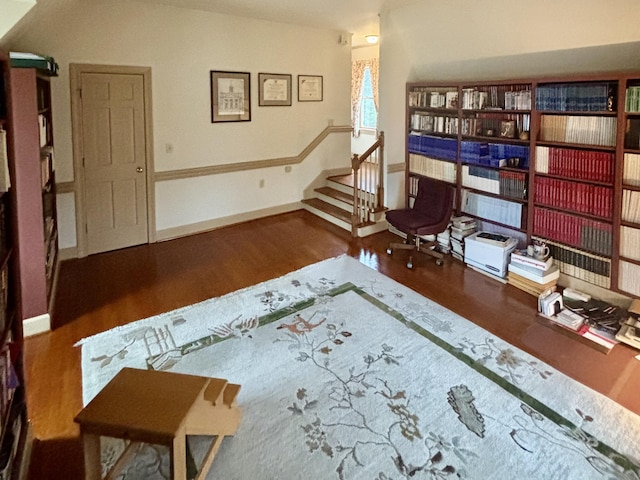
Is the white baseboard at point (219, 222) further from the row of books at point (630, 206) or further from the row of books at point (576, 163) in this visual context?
the row of books at point (630, 206)

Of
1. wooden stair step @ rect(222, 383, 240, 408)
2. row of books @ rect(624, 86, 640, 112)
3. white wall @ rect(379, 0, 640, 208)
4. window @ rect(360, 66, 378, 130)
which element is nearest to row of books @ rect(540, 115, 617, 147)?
row of books @ rect(624, 86, 640, 112)

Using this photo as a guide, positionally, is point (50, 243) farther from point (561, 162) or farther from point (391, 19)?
point (561, 162)

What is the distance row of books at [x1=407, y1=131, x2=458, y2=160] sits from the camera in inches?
199

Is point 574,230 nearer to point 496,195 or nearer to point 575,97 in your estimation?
point 496,195

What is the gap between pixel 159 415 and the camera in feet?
6.13

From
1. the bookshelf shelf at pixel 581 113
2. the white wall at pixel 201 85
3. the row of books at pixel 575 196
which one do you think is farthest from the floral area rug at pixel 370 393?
the white wall at pixel 201 85

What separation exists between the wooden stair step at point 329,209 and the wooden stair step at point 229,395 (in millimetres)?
3684

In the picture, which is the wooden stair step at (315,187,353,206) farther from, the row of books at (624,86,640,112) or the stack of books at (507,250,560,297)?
the row of books at (624,86,640,112)

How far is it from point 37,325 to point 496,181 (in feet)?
14.1

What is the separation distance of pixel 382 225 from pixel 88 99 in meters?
3.61

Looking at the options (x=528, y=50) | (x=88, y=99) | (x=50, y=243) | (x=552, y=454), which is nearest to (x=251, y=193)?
(x=88, y=99)

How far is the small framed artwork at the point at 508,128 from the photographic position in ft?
14.4

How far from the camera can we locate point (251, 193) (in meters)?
6.22

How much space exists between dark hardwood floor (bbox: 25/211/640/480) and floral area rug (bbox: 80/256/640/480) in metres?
0.17
